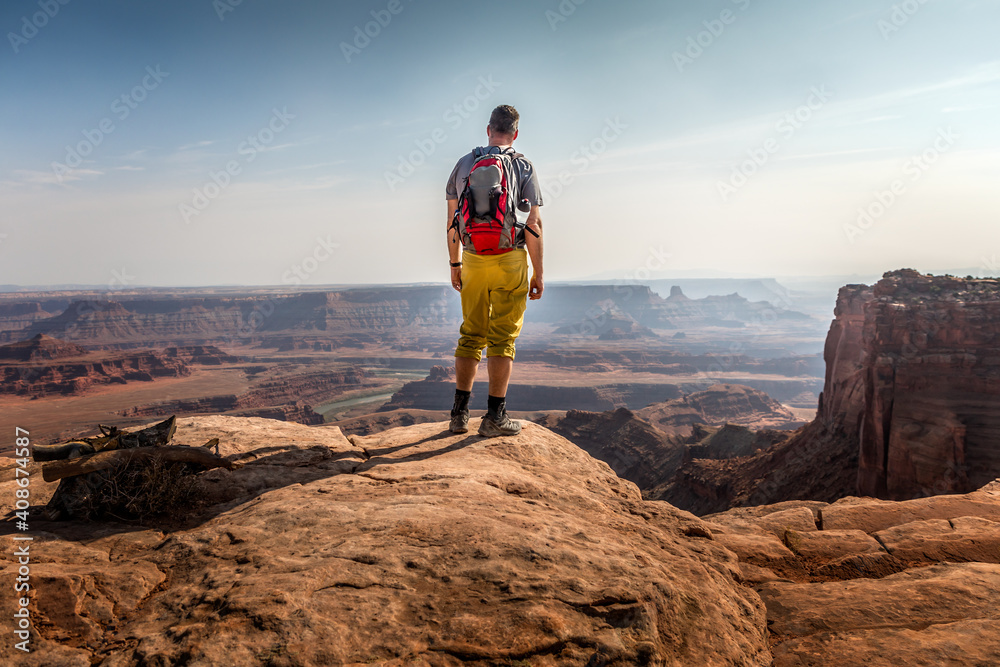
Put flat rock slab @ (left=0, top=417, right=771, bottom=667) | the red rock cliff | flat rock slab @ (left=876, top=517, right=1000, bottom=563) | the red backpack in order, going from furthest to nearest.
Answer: the red rock cliff < the red backpack < flat rock slab @ (left=876, top=517, right=1000, bottom=563) < flat rock slab @ (left=0, top=417, right=771, bottom=667)

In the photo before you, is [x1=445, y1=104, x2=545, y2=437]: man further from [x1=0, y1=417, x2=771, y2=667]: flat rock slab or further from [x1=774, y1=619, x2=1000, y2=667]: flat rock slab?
[x1=774, y1=619, x2=1000, y2=667]: flat rock slab

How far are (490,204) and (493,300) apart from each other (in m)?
0.77

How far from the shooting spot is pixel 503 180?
154 inches

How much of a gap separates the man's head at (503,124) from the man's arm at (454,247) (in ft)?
2.01

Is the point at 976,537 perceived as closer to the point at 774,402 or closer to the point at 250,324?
the point at 774,402

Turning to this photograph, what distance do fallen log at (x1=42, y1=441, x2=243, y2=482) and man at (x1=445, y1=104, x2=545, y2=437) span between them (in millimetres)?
1839

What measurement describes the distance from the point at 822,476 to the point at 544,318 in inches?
7024

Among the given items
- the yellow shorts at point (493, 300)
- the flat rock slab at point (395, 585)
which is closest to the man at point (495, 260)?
the yellow shorts at point (493, 300)

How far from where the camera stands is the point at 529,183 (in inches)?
161

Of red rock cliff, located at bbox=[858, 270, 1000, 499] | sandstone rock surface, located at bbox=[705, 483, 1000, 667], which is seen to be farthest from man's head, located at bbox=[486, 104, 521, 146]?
red rock cliff, located at bbox=[858, 270, 1000, 499]

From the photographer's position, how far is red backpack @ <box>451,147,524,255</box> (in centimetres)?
388

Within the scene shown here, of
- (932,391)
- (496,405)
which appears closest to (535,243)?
(496,405)

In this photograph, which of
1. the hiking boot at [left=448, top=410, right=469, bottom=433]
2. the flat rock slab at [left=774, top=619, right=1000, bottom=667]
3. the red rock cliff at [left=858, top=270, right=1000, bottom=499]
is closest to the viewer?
the flat rock slab at [left=774, top=619, right=1000, bottom=667]

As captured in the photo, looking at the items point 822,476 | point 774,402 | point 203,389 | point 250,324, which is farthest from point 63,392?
point 774,402
